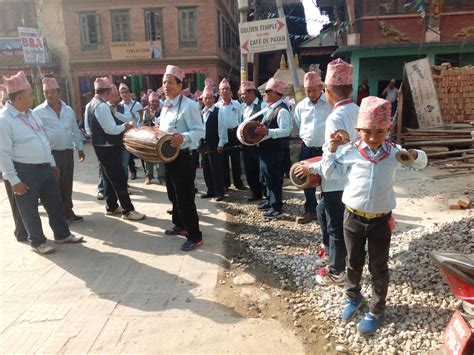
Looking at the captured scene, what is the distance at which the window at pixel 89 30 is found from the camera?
64.4 ft

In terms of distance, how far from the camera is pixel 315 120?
445 centimetres

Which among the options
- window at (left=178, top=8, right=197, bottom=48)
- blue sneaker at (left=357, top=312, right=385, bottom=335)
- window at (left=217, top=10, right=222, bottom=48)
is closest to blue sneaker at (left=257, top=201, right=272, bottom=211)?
blue sneaker at (left=357, top=312, right=385, bottom=335)

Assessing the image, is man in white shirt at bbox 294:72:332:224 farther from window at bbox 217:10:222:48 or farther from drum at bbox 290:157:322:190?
window at bbox 217:10:222:48

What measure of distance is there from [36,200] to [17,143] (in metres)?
0.67

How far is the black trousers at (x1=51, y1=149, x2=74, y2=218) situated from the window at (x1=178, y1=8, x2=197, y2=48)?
51.2 feet

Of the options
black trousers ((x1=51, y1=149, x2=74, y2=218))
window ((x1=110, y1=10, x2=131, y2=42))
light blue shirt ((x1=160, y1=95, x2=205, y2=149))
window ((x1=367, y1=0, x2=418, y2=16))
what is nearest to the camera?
light blue shirt ((x1=160, y1=95, x2=205, y2=149))

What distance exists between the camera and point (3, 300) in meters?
3.37

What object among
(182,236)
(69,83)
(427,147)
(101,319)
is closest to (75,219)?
(182,236)

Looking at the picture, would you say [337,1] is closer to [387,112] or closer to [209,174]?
[209,174]

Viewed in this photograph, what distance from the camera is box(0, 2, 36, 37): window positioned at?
19859 millimetres

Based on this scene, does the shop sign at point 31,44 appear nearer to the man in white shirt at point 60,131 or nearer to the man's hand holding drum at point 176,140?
the man in white shirt at point 60,131

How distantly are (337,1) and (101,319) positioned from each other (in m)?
16.3

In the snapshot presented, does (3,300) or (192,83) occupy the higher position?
(192,83)

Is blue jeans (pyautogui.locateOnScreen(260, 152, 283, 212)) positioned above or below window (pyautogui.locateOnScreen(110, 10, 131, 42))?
Answer: below
